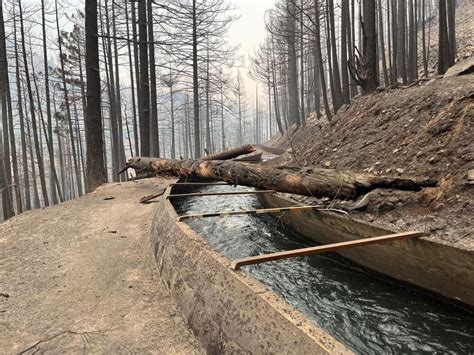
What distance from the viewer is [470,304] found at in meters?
3.07

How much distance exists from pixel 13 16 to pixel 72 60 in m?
4.06

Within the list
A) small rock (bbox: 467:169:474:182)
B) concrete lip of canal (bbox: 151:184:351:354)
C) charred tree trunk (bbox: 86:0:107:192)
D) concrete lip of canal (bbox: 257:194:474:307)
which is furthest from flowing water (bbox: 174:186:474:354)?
charred tree trunk (bbox: 86:0:107:192)

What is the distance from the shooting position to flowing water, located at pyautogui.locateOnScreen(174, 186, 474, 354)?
278cm

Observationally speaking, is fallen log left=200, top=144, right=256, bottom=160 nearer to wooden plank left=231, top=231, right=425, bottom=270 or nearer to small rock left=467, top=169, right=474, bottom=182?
small rock left=467, top=169, right=474, bottom=182

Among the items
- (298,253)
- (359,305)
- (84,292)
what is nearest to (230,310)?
(298,253)

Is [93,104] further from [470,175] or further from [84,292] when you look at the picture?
[470,175]

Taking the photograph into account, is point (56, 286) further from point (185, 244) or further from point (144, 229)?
point (144, 229)

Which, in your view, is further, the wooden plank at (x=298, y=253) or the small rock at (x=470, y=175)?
the small rock at (x=470, y=175)

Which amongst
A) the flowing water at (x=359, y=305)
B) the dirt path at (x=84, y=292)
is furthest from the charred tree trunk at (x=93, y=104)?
the flowing water at (x=359, y=305)

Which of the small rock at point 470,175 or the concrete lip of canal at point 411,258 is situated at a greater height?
the small rock at point 470,175

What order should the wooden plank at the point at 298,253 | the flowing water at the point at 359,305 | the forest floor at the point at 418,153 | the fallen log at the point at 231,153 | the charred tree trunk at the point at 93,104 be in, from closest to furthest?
the wooden plank at the point at 298,253 < the flowing water at the point at 359,305 < the forest floor at the point at 418,153 < the charred tree trunk at the point at 93,104 < the fallen log at the point at 231,153

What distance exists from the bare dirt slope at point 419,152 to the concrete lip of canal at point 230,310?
7.47ft

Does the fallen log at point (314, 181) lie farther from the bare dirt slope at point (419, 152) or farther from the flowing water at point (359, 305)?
the flowing water at point (359, 305)

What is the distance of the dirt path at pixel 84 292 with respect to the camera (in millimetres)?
2355
